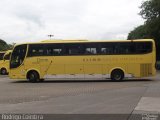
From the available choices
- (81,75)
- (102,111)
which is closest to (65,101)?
(102,111)

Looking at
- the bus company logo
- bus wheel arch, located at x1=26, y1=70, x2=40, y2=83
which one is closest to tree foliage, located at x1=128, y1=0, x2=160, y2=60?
bus wheel arch, located at x1=26, y1=70, x2=40, y2=83

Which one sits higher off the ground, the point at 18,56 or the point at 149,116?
the point at 18,56

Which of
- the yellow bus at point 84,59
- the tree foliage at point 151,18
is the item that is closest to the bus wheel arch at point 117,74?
the yellow bus at point 84,59

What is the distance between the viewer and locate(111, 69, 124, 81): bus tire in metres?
31.8

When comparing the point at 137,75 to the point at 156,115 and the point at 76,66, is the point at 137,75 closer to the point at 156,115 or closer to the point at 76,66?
the point at 76,66

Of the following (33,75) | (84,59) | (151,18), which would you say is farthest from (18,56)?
(151,18)

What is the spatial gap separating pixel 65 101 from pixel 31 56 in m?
15.4

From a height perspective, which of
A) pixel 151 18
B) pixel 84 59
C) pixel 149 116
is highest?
pixel 151 18

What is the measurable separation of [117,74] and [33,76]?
6.08 metres

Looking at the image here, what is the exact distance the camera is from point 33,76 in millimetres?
32750

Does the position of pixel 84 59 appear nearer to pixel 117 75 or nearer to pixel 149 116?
pixel 117 75

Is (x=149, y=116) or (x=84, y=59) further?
(x=84, y=59)

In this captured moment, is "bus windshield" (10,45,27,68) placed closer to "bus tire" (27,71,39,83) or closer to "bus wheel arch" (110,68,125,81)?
"bus tire" (27,71,39,83)

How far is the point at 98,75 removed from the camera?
32.2 m
